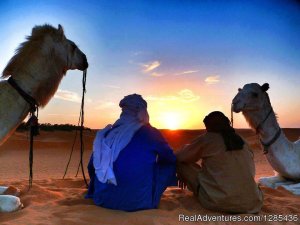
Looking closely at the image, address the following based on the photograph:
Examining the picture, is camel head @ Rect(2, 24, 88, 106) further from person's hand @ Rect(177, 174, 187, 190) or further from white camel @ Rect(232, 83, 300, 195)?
white camel @ Rect(232, 83, 300, 195)

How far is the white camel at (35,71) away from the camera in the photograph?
5.02 metres

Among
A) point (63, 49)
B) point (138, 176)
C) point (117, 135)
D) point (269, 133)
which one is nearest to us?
point (138, 176)

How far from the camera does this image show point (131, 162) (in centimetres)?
486

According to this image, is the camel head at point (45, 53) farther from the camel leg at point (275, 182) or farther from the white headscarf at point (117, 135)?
the camel leg at point (275, 182)

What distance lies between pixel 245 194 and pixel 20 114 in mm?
3126

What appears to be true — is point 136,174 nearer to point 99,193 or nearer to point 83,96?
point 99,193

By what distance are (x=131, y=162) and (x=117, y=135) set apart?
404 millimetres

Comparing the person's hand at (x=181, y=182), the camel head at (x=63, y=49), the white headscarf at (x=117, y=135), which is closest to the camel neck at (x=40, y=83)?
the camel head at (x=63, y=49)

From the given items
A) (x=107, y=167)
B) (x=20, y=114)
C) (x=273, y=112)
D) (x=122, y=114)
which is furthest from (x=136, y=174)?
(x=273, y=112)

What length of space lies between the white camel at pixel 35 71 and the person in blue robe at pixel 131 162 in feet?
3.53

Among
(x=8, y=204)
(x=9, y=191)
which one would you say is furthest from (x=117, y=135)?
(x=9, y=191)

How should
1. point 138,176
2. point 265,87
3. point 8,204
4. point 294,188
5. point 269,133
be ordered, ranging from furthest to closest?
point 265,87, point 269,133, point 294,188, point 138,176, point 8,204

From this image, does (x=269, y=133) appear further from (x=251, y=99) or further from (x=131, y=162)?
(x=131, y=162)

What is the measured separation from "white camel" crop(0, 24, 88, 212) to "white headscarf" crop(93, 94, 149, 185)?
42.3 inches
